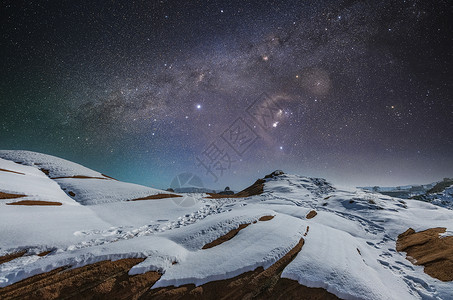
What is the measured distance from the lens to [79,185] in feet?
79.3

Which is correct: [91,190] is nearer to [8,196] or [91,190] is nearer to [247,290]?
[8,196]

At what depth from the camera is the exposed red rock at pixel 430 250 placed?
663 cm

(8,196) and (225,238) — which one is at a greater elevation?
(8,196)

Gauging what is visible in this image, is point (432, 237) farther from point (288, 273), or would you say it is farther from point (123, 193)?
point (123, 193)

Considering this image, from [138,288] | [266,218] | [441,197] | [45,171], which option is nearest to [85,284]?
[138,288]

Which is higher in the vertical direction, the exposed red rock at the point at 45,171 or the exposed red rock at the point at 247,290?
the exposed red rock at the point at 45,171

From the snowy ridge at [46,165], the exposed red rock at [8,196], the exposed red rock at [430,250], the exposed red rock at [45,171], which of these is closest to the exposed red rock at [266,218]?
the exposed red rock at [430,250]

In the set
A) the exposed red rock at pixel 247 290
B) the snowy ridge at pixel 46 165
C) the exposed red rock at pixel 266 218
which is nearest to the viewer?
the exposed red rock at pixel 247 290

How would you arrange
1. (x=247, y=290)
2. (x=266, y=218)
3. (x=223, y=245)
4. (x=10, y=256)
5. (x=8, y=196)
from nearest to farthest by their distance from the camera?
1. (x=247, y=290)
2. (x=10, y=256)
3. (x=223, y=245)
4. (x=266, y=218)
5. (x=8, y=196)

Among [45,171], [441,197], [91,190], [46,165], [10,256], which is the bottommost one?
[441,197]

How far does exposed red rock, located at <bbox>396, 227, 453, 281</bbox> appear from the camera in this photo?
663 cm

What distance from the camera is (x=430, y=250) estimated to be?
27.4ft

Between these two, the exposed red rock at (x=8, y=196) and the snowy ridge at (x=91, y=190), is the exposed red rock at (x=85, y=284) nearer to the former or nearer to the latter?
the snowy ridge at (x=91, y=190)

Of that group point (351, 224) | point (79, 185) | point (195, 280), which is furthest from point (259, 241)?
point (79, 185)
